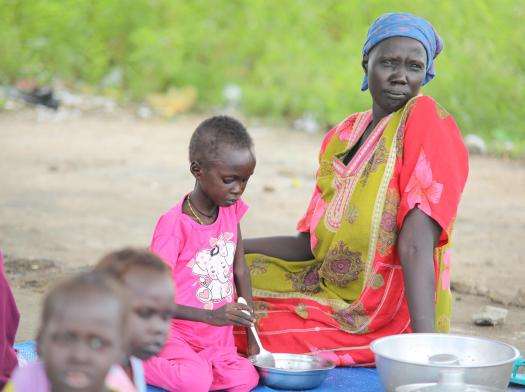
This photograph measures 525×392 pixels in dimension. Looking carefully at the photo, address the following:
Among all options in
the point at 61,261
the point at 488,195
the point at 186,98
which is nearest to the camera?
the point at 61,261

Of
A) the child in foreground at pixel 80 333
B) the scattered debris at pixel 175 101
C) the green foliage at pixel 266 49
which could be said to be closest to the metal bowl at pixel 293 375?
the child in foreground at pixel 80 333

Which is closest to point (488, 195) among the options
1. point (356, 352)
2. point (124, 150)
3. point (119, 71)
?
point (124, 150)

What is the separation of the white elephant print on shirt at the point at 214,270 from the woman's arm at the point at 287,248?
19.4 inches

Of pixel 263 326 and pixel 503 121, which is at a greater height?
pixel 503 121

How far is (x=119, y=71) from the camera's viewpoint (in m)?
12.0

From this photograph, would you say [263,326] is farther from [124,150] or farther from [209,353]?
[124,150]

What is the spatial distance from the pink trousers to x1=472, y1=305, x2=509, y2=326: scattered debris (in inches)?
58.3

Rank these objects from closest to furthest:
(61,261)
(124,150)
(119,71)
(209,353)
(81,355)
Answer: (81,355)
(209,353)
(61,261)
(124,150)
(119,71)

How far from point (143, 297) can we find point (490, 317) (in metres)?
2.61

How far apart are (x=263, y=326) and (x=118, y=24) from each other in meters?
8.69

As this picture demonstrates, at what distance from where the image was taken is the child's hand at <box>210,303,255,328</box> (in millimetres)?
3355

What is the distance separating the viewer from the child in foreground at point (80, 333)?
208 centimetres

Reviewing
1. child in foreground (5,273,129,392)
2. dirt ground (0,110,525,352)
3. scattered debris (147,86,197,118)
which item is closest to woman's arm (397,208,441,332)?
dirt ground (0,110,525,352)

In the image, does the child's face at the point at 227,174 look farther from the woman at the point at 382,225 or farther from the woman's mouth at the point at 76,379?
the woman's mouth at the point at 76,379
